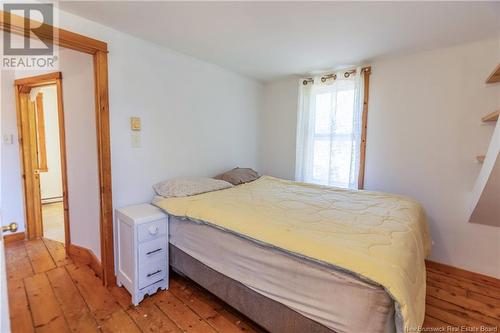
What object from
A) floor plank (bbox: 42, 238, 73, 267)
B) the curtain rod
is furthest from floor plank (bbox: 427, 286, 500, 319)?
floor plank (bbox: 42, 238, 73, 267)

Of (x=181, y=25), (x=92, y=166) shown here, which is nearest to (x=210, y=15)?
(x=181, y=25)

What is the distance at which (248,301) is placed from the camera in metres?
1.58

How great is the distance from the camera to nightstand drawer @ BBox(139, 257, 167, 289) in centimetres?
189

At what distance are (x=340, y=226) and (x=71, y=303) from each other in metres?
2.14

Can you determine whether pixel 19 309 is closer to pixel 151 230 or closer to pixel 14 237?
pixel 151 230

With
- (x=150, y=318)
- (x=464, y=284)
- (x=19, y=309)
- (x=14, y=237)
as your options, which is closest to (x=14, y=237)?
(x=14, y=237)

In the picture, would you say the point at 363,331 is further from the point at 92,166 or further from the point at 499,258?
the point at 92,166

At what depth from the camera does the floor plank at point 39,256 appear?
240 cm

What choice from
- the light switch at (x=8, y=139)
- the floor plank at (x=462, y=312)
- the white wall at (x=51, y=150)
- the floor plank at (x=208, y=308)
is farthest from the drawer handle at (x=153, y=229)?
the white wall at (x=51, y=150)

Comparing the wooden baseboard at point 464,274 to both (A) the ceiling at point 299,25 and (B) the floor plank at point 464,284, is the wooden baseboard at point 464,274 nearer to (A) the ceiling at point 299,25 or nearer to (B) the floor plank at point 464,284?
(B) the floor plank at point 464,284

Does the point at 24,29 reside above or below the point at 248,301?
above

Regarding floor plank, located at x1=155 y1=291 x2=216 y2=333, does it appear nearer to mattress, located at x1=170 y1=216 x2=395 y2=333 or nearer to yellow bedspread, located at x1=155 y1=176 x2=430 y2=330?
mattress, located at x1=170 y1=216 x2=395 y2=333

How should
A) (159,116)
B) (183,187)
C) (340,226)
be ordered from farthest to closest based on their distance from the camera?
(159,116), (183,187), (340,226)

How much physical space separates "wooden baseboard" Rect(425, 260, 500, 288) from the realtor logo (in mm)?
4033
